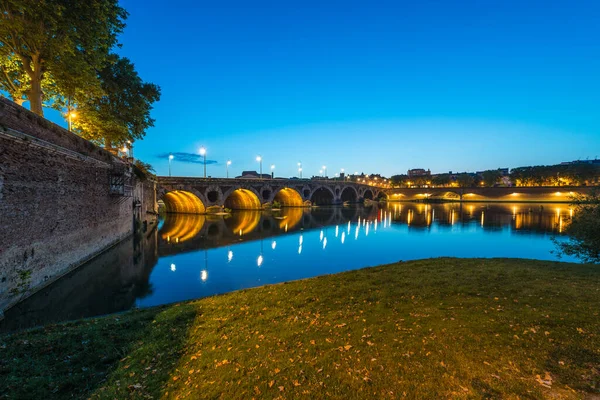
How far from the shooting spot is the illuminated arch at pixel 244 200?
240 feet

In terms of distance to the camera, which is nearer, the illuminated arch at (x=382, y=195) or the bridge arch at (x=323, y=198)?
the bridge arch at (x=323, y=198)

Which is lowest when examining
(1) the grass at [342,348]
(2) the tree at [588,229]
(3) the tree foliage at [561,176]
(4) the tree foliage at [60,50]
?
(1) the grass at [342,348]

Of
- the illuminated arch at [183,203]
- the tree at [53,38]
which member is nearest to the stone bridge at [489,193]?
the illuminated arch at [183,203]

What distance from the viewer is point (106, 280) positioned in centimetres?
1861

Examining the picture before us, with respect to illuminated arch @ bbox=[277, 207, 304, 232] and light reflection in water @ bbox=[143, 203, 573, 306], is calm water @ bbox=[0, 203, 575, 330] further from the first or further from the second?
illuminated arch @ bbox=[277, 207, 304, 232]

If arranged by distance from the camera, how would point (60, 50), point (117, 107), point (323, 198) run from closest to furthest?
point (60, 50)
point (117, 107)
point (323, 198)

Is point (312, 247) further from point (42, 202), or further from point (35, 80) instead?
point (35, 80)

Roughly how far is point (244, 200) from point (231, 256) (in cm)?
5029

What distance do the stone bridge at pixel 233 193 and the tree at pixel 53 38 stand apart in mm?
31160

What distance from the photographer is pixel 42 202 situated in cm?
1465

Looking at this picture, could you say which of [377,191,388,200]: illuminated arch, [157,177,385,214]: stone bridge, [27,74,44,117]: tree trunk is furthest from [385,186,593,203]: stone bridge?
[27,74,44,117]: tree trunk

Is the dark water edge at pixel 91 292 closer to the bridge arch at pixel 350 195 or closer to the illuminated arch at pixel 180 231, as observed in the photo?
the illuminated arch at pixel 180 231

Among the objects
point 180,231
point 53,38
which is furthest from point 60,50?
point 180,231

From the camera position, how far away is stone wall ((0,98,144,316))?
39.8 feet
